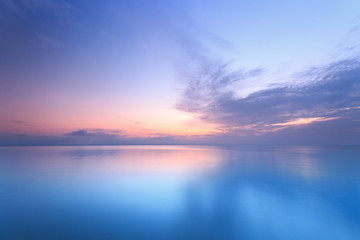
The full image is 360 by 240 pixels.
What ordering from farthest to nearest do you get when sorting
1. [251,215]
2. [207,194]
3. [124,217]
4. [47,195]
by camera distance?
[207,194] → [47,195] → [251,215] → [124,217]

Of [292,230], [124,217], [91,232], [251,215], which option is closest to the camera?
[91,232]

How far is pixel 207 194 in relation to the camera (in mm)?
12141

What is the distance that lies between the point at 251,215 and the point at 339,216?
4707 mm

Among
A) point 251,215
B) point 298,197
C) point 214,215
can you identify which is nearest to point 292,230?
point 251,215

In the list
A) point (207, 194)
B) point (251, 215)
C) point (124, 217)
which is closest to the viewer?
point (124, 217)

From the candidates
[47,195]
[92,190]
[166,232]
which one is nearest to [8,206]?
[47,195]

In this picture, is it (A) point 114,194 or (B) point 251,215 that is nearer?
(B) point 251,215

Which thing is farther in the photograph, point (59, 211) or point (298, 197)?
point (298, 197)

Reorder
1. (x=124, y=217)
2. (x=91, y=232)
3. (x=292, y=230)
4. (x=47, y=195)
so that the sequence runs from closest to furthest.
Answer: (x=91, y=232), (x=292, y=230), (x=124, y=217), (x=47, y=195)

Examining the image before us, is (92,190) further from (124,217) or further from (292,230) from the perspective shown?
(292,230)

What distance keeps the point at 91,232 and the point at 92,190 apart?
21.1 feet

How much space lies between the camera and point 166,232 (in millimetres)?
7035

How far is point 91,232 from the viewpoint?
6828 mm

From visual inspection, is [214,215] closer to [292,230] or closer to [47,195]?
Answer: [292,230]
